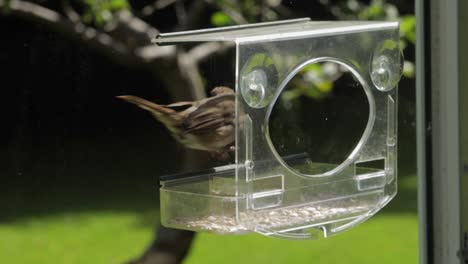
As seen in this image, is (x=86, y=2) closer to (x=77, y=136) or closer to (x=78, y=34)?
(x=78, y=34)

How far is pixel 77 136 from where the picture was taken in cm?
211

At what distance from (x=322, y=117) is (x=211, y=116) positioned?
1.64 ft

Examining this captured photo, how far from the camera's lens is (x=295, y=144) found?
2.13 metres

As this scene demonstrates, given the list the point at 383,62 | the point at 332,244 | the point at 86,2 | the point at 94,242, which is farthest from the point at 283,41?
the point at 332,244

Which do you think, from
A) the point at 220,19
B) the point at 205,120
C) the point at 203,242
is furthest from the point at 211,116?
the point at 203,242

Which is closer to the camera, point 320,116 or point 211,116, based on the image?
point 211,116

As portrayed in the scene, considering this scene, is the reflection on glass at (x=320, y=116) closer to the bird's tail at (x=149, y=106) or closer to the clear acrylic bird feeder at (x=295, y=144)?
the clear acrylic bird feeder at (x=295, y=144)

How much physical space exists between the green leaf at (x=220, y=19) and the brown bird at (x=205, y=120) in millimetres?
304

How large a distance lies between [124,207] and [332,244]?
71 centimetres

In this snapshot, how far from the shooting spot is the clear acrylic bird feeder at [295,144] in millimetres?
1879

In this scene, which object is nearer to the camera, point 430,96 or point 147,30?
point 147,30

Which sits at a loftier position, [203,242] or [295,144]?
[295,144]

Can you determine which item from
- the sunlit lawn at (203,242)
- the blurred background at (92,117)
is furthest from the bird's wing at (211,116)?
the sunlit lawn at (203,242)

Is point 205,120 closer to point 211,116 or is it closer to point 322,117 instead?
point 211,116
